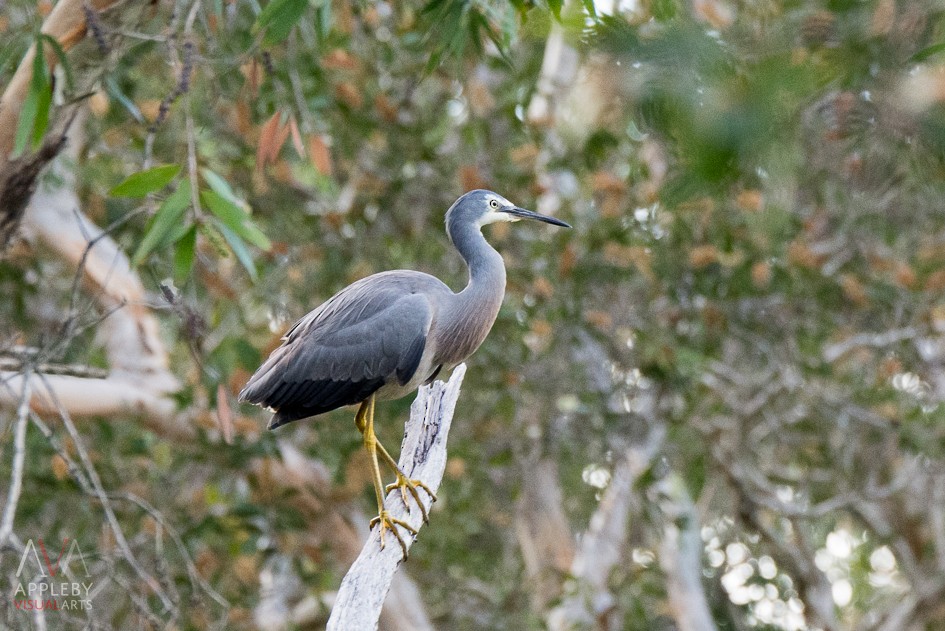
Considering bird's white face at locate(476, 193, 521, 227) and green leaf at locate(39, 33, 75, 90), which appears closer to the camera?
green leaf at locate(39, 33, 75, 90)

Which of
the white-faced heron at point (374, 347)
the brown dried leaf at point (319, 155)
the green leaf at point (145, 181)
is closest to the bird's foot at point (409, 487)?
the white-faced heron at point (374, 347)

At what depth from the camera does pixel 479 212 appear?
4.39 metres

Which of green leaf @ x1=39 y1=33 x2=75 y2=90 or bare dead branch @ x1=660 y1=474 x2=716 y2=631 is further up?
green leaf @ x1=39 y1=33 x2=75 y2=90

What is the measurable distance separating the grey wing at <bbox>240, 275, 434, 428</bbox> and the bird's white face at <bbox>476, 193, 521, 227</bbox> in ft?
1.76

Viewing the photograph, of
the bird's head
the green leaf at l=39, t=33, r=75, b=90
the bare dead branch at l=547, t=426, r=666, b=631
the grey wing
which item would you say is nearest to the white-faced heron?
the grey wing

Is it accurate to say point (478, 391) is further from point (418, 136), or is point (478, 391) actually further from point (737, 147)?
point (737, 147)

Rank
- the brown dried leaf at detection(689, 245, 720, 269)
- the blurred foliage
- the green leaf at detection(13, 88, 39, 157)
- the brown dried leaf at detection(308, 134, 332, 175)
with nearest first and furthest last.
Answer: the green leaf at detection(13, 88, 39, 157) → the brown dried leaf at detection(308, 134, 332, 175) → the blurred foliage → the brown dried leaf at detection(689, 245, 720, 269)

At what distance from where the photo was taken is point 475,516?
829 cm

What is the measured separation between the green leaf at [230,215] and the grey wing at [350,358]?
2.37 ft

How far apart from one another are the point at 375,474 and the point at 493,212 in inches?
46.6

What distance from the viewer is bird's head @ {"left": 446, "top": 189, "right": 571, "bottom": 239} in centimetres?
437

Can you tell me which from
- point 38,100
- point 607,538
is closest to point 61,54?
point 38,100

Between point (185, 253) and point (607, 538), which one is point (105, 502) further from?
point (607, 538)

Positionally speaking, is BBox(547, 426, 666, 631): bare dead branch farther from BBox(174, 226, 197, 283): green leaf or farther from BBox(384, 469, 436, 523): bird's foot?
BBox(174, 226, 197, 283): green leaf
